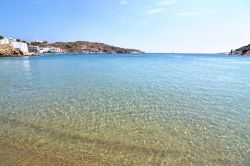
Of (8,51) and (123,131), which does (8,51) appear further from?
(123,131)

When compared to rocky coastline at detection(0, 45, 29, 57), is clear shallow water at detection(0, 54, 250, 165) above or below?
below

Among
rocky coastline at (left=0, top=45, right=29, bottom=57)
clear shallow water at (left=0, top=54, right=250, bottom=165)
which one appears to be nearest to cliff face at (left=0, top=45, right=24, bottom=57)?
rocky coastline at (left=0, top=45, right=29, bottom=57)

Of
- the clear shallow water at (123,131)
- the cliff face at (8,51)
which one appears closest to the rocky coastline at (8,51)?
the cliff face at (8,51)

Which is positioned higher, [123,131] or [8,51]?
[8,51]

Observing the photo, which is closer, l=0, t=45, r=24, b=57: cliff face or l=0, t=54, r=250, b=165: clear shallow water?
l=0, t=54, r=250, b=165: clear shallow water

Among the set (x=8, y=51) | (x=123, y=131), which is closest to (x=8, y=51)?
(x=8, y=51)

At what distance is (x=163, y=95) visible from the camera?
18.2 meters

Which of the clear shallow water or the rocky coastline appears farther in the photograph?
the rocky coastline

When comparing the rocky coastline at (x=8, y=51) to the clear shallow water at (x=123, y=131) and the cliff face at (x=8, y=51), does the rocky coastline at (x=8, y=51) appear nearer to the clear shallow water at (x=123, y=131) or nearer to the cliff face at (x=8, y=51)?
the cliff face at (x=8, y=51)

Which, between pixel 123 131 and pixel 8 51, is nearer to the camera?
pixel 123 131

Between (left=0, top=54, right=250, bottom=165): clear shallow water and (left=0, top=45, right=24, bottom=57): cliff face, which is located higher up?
(left=0, top=45, right=24, bottom=57): cliff face

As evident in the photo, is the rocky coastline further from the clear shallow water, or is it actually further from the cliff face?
the clear shallow water

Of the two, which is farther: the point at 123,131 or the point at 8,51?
the point at 8,51

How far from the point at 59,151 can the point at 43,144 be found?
2.92 ft
